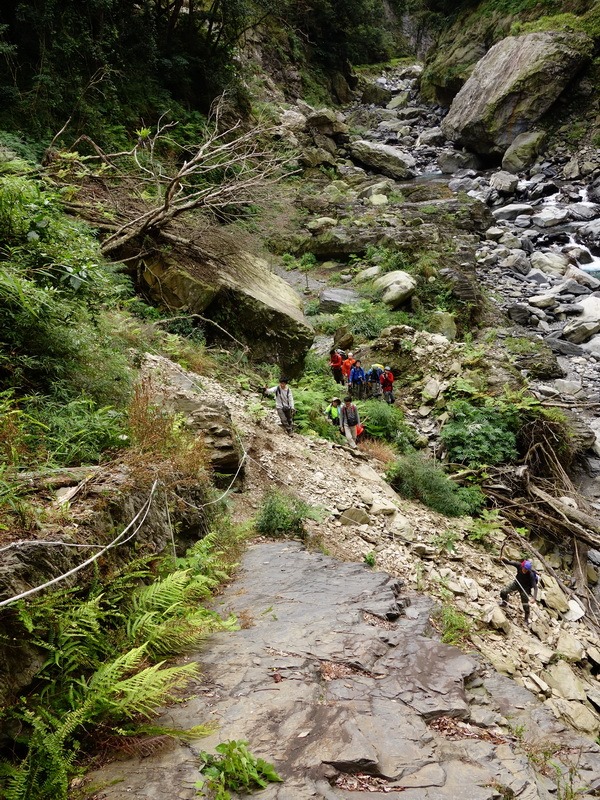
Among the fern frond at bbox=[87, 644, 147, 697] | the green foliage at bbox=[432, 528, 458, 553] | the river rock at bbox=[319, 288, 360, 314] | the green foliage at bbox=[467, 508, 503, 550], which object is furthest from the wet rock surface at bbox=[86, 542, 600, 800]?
the river rock at bbox=[319, 288, 360, 314]

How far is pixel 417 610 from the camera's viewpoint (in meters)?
5.05

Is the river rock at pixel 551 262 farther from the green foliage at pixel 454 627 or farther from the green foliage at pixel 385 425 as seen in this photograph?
the green foliage at pixel 454 627

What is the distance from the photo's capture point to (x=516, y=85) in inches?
1054

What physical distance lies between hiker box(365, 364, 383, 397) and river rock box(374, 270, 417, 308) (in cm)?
425

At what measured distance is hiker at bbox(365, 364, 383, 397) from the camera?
38.6ft

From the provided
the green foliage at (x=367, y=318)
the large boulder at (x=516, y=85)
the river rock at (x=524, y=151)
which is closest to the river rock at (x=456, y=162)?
the large boulder at (x=516, y=85)

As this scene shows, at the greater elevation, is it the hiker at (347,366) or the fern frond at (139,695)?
the fern frond at (139,695)

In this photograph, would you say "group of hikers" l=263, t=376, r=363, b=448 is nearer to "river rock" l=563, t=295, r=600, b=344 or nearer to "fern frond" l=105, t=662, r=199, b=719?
"fern frond" l=105, t=662, r=199, b=719

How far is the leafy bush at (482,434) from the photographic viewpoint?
995 cm

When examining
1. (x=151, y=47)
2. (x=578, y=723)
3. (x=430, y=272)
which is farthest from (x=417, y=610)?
(x=151, y=47)

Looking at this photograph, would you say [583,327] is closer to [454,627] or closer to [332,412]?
[332,412]

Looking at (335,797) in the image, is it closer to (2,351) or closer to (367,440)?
(2,351)

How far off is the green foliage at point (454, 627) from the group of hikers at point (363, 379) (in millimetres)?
6297

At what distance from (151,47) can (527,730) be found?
764 inches
